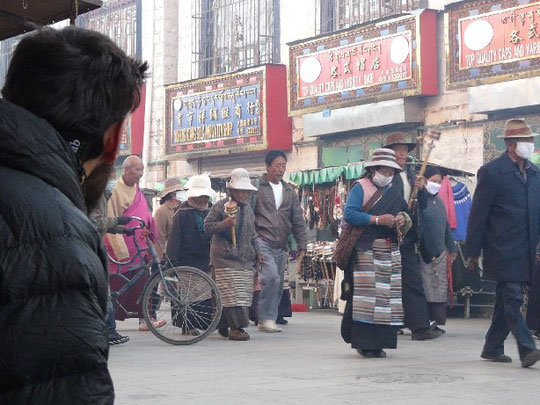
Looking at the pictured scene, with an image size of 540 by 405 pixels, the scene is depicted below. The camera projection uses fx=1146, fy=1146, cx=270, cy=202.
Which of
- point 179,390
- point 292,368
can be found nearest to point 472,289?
point 292,368

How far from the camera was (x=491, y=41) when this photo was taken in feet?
57.7

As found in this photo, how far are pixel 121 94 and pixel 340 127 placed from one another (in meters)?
18.8

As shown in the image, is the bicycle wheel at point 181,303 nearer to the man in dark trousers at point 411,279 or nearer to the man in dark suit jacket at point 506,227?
the man in dark trousers at point 411,279

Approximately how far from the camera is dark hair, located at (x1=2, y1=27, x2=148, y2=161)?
2131 millimetres

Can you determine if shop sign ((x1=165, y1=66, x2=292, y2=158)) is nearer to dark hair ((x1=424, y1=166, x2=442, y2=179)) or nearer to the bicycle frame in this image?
dark hair ((x1=424, y1=166, x2=442, y2=179))

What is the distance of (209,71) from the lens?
84.2ft

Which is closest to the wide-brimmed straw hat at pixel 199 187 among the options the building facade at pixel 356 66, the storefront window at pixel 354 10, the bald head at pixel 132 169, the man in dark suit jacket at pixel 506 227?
the bald head at pixel 132 169

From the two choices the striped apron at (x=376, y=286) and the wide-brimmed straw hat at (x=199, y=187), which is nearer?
the striped apron at (x=376, y=286)

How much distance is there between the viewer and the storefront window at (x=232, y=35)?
2377 centimetres

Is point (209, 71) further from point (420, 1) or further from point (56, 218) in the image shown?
point (56, 218)

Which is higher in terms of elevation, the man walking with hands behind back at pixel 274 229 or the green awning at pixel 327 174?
the green awning at pixel 327 174

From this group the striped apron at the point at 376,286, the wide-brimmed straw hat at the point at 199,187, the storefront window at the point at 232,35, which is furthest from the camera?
the storefront window at the point at 232,35

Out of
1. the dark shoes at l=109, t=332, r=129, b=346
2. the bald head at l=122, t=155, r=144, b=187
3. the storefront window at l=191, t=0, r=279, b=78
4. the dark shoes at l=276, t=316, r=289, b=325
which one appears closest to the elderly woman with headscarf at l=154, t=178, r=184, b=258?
the dark shoes at l=276, t=316, r=289, b=325

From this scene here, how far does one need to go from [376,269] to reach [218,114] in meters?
15.5
